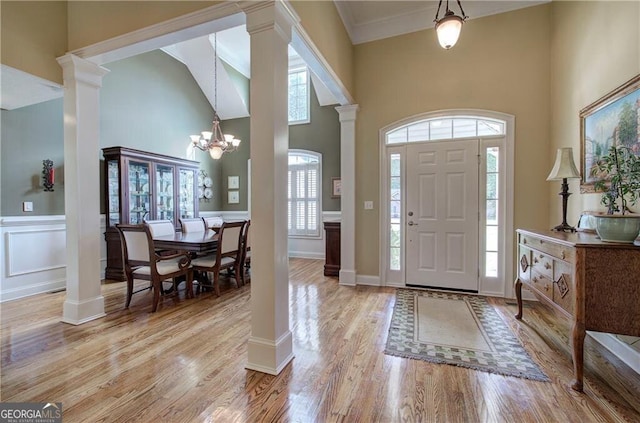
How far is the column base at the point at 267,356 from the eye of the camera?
1922 mm

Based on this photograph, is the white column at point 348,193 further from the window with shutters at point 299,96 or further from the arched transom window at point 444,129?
the window with shutters at point 299,96

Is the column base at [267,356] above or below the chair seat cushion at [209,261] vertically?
below

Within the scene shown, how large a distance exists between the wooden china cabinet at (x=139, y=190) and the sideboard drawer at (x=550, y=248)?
17.3 feet

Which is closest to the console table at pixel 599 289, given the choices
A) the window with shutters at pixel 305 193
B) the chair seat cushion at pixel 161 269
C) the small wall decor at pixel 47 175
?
the chair seat cushion at pixel 161 269

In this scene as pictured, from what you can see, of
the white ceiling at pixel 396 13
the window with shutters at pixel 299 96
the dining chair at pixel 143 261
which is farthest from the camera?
the window with shutters at pixel 299 96

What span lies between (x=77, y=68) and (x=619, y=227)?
4.48 meters

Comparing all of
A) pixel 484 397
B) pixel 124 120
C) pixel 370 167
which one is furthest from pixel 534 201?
pixel 124 120

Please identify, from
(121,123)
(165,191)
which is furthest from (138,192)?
(121,123)

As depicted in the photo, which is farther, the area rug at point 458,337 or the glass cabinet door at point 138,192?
the glass cabinet door at point 138,192

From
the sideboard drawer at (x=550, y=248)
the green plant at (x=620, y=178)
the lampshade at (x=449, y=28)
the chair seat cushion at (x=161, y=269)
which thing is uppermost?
the lampshade at (x=449, y=28)

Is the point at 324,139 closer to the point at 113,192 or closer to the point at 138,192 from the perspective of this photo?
the point at 138,192

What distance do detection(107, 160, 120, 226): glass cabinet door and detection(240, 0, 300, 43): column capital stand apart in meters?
3.73

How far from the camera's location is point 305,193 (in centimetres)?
646

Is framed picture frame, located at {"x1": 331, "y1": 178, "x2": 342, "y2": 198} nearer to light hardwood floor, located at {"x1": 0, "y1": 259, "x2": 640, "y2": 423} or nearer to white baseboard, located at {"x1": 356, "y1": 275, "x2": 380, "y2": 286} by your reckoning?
white baseboard, located at {"x1": 356, "y1": 275, "x2": 380, "y2": 286}
